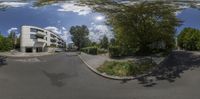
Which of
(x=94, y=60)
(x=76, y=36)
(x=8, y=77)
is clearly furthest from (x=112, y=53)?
(x=8, y=77)

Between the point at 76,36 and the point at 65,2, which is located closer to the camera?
the point at 76,36

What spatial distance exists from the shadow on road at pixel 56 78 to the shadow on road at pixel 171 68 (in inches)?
29.7

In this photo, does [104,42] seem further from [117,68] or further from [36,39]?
[36,39]

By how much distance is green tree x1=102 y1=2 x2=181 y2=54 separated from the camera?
3123 millimetres

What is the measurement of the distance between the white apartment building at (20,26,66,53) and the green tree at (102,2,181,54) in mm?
566

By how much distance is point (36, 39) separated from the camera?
3.15 m

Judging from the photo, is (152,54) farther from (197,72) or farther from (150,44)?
(197,72)

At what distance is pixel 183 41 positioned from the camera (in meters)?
3.16

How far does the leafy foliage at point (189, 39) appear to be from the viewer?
3.18 metres

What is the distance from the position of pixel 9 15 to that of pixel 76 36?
74 centimetres

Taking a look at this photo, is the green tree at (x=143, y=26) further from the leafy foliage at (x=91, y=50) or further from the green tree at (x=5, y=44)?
the green tree at (x=5, y=44)

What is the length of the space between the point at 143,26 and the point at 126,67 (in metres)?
0.43

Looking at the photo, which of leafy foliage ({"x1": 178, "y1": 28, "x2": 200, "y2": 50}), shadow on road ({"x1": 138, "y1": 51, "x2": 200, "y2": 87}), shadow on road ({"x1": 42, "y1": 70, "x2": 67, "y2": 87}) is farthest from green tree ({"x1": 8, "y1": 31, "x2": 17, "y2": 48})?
leafy foliage ({"x1": 178, "y1": 28, "x2": 200, "y2": 50})

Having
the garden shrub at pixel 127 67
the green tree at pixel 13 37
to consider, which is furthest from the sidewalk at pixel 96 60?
the green tree at pixel 13 37
